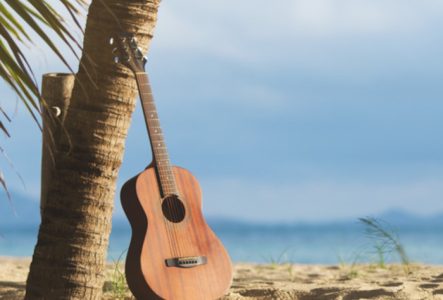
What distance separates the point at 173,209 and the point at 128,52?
0.88 m

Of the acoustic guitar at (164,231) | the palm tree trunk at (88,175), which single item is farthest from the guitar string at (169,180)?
the palm tree trunk at (88,175)

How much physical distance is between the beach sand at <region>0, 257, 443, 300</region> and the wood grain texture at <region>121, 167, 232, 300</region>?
0.67 metres

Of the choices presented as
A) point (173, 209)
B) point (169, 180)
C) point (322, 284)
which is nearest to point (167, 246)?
point (173, 209)

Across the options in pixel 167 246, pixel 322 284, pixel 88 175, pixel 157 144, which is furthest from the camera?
pixel 322 284

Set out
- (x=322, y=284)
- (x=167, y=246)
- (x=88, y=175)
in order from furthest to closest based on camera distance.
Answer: (x=322, y=284)
(x=167, y=246)
(x=88, y=175)

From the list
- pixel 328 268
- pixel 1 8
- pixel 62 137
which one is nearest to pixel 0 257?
pixel 328 268

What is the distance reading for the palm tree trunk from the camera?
157 inches

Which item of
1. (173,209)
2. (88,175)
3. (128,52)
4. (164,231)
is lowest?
(164,231)

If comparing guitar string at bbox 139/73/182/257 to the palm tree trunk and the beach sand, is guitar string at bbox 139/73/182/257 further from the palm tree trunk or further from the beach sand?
the beach sand

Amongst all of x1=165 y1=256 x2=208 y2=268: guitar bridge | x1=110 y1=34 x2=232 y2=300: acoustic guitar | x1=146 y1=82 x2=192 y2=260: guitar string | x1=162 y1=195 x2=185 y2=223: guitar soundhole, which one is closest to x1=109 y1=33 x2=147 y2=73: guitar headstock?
x1=110 y1=34 x2=232 y2=300: acoustic guitar

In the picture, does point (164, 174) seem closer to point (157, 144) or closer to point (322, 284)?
point (157, 144)

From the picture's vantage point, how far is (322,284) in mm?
5641

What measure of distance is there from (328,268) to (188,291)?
12.5ft

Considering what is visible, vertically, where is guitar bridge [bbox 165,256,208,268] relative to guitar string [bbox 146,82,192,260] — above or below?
below
